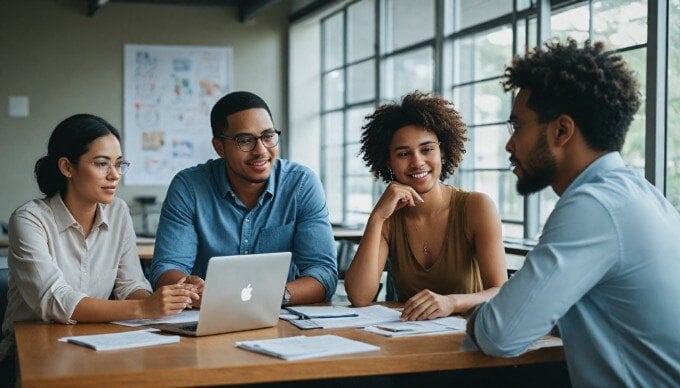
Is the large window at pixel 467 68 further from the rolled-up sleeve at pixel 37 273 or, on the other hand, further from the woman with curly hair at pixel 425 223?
the rolled-up sleeve at pixel 37 273

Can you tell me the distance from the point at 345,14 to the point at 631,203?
22.9ft

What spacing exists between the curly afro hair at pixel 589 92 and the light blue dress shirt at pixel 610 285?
0.14 m

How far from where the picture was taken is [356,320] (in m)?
2.24

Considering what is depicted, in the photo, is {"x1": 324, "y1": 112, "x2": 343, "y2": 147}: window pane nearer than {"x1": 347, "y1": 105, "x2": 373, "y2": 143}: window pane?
No

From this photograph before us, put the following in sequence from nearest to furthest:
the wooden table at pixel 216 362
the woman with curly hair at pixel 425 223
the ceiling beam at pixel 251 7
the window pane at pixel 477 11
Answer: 1. the wooden table at pixel 216 362
2. the woman with curly hair at pixel 425 223
3. the window pane at pixel 477 11
4. the ceiling beam at pixel 251 7

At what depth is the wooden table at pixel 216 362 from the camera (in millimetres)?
1624

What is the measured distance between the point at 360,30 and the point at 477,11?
2280 millimetres

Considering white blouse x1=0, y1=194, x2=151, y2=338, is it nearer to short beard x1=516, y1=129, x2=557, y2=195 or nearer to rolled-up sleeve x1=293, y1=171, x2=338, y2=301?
rolled-up sleeve x1=293, y1=171, x2=338, y2=301

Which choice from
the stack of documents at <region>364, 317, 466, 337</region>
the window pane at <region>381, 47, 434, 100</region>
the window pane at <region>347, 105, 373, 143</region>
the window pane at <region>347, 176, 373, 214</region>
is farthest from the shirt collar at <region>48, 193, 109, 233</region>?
the window pane at <region>347, 105, 373, 143</region>

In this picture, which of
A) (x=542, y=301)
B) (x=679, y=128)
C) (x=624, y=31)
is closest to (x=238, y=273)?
(x=542, y=301)

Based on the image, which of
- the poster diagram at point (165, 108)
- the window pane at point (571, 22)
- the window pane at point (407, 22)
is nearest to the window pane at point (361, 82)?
the window pane at point (407, 22)

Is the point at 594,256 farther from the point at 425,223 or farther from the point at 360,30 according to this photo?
the point at 360,30

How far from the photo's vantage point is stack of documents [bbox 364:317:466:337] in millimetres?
2037

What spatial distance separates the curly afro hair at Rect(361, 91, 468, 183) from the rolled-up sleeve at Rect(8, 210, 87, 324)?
3.74 feet
